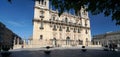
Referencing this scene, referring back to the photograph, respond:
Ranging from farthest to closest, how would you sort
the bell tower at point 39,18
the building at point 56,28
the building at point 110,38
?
the building at point 110,38
the building at point 56,28
the bell tower at point 39,18

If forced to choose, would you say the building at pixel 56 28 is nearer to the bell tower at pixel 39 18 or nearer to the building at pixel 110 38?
the bell tower at pixel 39 18

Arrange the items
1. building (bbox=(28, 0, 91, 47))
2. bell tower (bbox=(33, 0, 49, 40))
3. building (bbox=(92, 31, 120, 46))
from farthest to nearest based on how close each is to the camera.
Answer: building (bbox=(92, 31, 120, 46)) → building (bbox=(28, 0, 91, 47)) → bell tower (bbox=(33, 0, 49, 40))

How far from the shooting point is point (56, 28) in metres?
57.2

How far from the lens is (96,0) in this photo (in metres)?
7.09

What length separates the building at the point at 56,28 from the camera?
5214 cm

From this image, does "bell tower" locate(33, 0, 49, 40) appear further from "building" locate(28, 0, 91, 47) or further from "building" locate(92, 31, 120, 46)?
"building" locate(92, 31, 120, 46)

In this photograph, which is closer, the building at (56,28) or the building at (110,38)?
the building at (56,28)

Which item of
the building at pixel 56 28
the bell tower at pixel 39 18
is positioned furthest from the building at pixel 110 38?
the bell tower at pixel 39 18

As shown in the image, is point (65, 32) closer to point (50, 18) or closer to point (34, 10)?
point (50, 18)

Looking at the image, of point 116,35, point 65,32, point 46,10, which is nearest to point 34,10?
point 46,10

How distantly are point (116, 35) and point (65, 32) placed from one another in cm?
4225


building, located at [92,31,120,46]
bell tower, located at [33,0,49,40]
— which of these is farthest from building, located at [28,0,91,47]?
building, located at [92,31,120,46]

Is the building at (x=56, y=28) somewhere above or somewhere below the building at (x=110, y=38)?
above

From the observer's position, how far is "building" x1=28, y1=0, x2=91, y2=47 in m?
52.1
